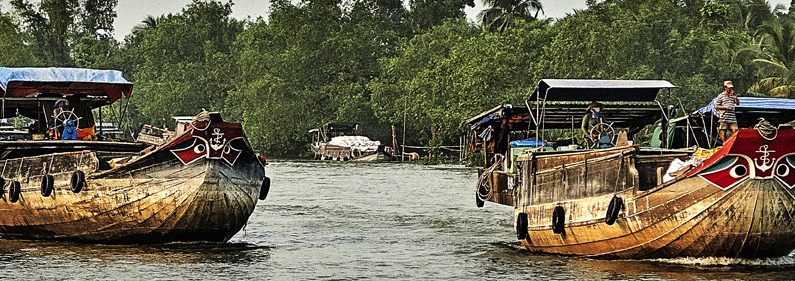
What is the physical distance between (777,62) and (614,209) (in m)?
32.2

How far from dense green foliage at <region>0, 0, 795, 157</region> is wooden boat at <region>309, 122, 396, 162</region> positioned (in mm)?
1063

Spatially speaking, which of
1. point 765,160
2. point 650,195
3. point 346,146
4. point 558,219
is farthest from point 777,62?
point 765,160

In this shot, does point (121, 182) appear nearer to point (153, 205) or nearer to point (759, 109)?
point (153, 205)

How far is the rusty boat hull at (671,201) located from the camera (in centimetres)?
1335

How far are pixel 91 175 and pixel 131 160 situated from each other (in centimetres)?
71

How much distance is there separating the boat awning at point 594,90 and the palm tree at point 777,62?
86.2 ft

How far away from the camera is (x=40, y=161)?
1789cm

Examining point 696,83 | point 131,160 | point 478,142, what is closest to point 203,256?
point 131,160

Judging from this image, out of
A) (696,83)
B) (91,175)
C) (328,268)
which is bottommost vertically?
(328,268)

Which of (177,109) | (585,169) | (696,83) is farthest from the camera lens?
(177,109)

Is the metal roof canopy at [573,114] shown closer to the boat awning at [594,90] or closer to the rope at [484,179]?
the boat awning at [594,90]

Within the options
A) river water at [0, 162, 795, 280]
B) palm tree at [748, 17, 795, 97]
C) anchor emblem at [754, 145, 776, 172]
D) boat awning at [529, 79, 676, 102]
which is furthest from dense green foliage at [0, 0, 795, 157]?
anchor emblem at [754, 145, 776, 172]

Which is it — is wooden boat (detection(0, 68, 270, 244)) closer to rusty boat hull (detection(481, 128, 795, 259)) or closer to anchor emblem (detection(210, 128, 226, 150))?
anchor emblem (detection(210, 128, 226, 150))

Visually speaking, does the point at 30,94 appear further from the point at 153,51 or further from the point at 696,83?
the point at 153,51
